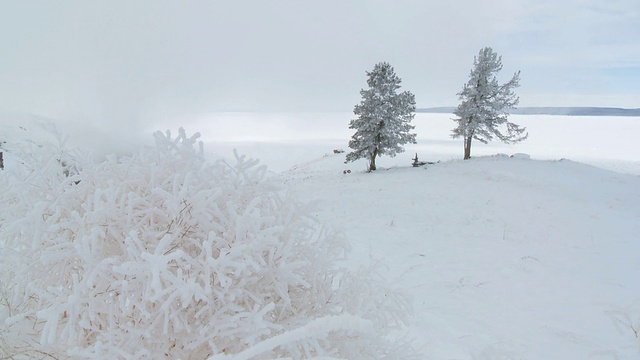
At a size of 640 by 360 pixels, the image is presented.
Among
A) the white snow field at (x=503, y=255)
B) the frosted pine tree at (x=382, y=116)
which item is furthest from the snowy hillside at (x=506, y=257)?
the frosted pine tree at (x=382, y=116)

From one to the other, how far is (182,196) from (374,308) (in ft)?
4.60

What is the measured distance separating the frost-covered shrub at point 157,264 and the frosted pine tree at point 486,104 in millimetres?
30202

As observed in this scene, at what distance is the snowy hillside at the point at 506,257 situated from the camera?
595 cm

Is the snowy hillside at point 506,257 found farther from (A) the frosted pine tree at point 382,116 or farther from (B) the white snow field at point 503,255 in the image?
(A) the frosted pine tree at point 382,116

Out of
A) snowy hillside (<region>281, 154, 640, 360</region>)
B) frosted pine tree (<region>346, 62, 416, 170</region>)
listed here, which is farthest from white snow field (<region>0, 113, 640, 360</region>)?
frosted pine tree (<region>346, 62, 416, 170</region>)

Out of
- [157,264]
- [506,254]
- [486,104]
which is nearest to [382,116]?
[486,104]

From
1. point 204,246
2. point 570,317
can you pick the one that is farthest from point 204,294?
A: point 570,317

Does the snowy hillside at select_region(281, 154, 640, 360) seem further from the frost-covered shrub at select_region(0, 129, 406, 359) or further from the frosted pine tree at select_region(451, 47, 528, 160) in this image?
the frosted pine tree at select_region(451, 47, 528, 160)

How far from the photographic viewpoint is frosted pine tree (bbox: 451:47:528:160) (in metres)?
30.1

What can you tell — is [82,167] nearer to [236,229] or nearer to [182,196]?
[182,196]

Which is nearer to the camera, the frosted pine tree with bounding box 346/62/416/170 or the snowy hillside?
the snowy hillside

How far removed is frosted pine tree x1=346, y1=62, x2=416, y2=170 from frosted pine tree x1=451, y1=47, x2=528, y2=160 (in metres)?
5.36

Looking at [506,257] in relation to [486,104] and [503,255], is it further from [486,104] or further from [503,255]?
[486,104]

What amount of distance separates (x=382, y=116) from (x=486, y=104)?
9.28 meters
